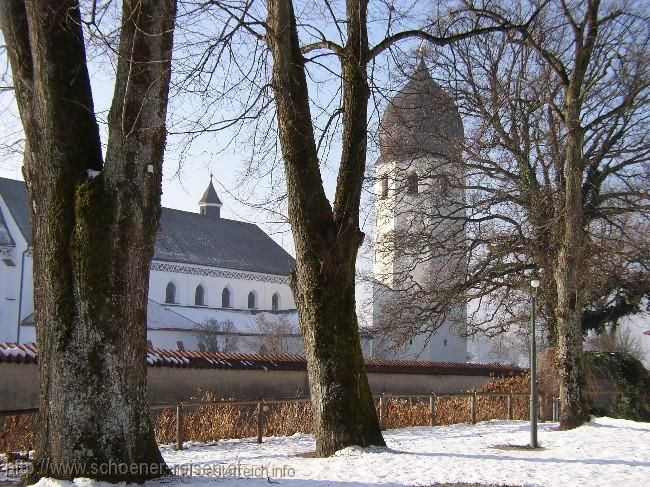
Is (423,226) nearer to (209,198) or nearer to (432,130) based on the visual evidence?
(432,130)

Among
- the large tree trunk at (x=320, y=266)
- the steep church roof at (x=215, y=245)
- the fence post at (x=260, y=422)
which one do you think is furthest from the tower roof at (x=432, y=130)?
the steep church roof at (x=215, y=245)

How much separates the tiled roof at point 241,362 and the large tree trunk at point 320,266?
803 cm

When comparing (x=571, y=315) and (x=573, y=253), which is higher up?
(x=573, y=253)

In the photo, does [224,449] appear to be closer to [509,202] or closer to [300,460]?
[300,460]

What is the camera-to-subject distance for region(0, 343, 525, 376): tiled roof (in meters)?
15.7

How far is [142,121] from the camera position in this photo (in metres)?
8.01

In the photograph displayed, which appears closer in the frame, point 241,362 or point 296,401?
point 296,401

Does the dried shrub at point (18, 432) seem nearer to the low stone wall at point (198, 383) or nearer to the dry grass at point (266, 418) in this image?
the dry grass at point (266, 418)

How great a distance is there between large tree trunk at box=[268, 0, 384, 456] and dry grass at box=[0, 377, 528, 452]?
191 inches

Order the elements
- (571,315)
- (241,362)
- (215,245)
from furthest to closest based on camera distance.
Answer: (215,245)
(241,362)
(571,315)

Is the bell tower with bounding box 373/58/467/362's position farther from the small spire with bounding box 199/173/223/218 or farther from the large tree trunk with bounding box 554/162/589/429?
the small spire with bounding box 199/173/223/218

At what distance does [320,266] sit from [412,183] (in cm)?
1309

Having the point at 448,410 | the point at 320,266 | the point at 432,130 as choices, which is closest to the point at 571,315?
the point at 448,410

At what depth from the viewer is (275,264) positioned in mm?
59938
